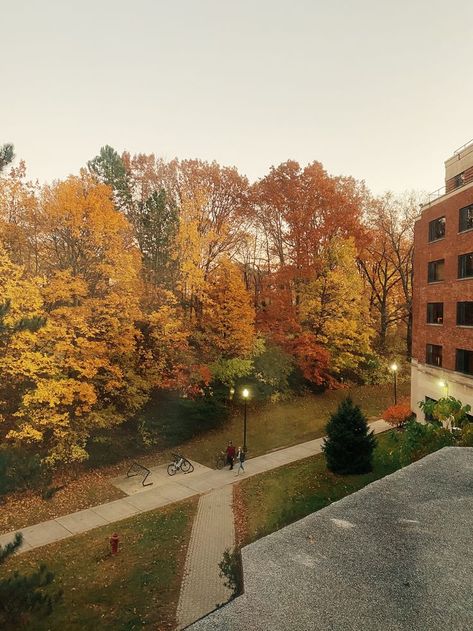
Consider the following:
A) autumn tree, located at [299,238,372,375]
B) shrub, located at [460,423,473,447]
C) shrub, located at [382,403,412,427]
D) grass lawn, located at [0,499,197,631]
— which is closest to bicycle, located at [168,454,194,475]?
grass lawn, located at [0,499,197,631]

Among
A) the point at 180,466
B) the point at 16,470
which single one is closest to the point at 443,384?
the point at 180,466

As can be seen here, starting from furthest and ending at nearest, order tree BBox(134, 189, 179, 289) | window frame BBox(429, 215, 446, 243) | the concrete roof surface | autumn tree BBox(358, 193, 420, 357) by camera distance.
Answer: autumn tree BBox(358, 193, 420, 357), tree BBox(134, 189, 179, 289), window frame BBox(429, 215, 446, 243), the concrete roof surface

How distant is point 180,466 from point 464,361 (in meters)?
17.6

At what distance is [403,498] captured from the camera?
12.4m

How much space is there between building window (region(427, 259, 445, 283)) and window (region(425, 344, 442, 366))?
447 cm

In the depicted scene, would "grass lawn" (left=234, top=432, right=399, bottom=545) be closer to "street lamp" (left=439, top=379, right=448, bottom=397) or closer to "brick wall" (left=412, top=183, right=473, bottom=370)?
"street lamp" (left=439, top=379, right=448, bottom=397)

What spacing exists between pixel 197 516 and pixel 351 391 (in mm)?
24249

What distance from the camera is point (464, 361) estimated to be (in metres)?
26.2

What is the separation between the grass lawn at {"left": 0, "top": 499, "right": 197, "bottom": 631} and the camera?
11.5 m

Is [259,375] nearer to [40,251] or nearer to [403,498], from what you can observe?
[40,251]

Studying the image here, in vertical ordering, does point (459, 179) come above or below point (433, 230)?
above

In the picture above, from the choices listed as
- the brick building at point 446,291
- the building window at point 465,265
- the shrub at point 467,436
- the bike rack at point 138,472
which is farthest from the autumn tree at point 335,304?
the bike rack at point 138,472

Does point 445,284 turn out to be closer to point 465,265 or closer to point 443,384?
point 465,265

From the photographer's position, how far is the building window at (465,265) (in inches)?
1008
